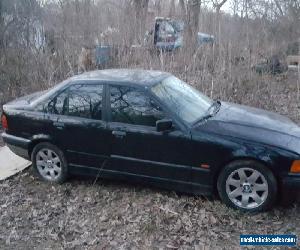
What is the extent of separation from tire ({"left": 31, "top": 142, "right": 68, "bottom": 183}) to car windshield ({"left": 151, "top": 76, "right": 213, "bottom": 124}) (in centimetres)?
165

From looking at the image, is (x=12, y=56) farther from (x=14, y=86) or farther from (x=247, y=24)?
(x=247, y=24)

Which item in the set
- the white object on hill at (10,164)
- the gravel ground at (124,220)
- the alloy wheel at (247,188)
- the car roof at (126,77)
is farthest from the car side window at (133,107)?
the white object on hill at (10,164)

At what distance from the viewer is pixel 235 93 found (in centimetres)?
870

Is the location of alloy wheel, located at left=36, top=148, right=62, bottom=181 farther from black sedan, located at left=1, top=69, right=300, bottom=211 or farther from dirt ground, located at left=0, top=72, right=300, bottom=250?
dirt ground, located at left=0, top=72, right=300, bottom=250

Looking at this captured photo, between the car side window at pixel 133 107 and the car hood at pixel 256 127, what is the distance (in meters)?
0.56

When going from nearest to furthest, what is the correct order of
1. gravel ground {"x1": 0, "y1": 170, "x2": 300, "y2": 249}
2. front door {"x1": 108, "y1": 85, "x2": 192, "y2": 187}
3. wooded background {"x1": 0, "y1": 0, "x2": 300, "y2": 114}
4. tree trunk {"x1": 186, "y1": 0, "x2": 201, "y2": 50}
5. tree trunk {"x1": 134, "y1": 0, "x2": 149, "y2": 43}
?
gravel ground {"x1": 0, "y1": 170, "x2": 300, "y2": 249}
front door {"x1": 108, "y1": 85, "x2": 192, "y2": 187}
wooded background {"x1": 0, "y1": 0, "x2": 300, "y2": 114}
tree trunk {"x1": 186, "y1": 0, "x2": 201, "y2": 50}
tree trunk {"x1": 134, "y1": 0, "x2": 149, "y2": 43}

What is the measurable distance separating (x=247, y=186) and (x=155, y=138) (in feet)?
3.93

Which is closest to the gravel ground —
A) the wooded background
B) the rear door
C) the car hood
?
the rear door

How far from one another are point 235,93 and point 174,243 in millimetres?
5588

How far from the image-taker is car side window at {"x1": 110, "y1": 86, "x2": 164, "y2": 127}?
14.5 feet

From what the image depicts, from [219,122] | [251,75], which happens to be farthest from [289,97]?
[219,122]

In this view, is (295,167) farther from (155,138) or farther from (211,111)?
(155,138)

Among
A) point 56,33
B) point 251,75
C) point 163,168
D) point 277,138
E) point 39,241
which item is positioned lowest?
point 39,241

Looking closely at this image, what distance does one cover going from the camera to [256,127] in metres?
4.37
